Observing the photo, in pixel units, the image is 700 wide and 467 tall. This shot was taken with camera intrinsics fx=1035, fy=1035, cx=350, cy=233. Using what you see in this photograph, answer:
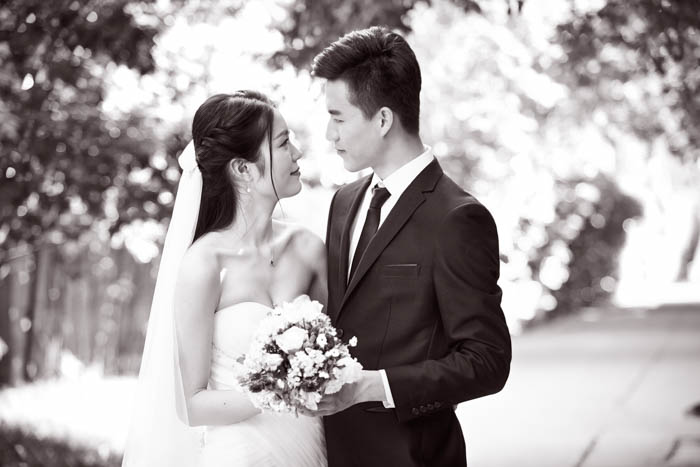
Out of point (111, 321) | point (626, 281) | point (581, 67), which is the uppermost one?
A: point (581, 67)

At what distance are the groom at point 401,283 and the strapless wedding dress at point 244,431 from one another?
116 millimetres

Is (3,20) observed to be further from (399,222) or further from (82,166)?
(399,222)

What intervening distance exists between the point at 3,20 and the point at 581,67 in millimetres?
4279

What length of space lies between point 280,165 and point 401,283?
66cm

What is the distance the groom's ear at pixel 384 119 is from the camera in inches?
133

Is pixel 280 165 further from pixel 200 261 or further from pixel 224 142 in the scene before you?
pixel 200 261

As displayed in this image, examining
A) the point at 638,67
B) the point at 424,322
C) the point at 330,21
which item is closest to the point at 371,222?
the point at 424,322

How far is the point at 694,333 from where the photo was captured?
16.0m

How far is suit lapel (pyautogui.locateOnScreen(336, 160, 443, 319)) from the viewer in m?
3.29

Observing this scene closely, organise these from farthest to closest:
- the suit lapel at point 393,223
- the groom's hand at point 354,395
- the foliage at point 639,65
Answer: the foliage at point 639,65
the suit lapel at point 393,223
the groom's hand at point 354,395

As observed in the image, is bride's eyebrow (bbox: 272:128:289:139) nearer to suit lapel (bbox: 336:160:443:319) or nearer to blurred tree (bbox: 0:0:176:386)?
suit lapel (bbox: 336:160:443:319)

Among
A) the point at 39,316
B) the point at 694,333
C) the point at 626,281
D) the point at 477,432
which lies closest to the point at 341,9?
the point at 477,432

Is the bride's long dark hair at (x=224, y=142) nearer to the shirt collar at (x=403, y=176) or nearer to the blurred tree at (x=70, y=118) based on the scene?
the shirt collar at (x=403, y=176)

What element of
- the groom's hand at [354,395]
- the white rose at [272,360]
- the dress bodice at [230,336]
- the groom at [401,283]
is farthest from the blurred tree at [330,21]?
the white rose at [272,360]
